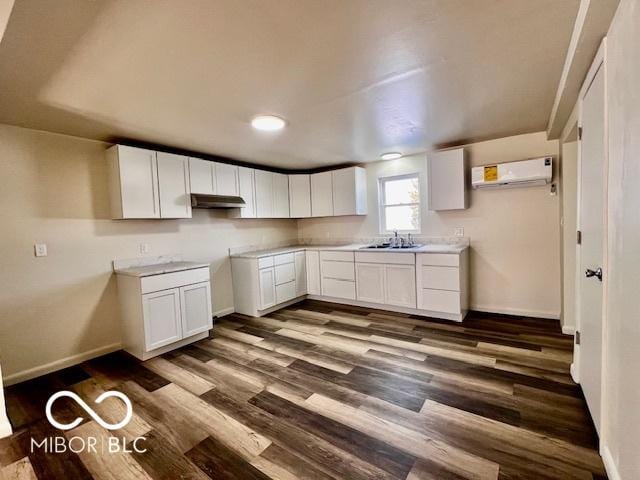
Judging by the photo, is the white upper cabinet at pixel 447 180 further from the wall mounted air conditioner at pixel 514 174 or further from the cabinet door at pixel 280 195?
the cabinet door at pixel 280 195

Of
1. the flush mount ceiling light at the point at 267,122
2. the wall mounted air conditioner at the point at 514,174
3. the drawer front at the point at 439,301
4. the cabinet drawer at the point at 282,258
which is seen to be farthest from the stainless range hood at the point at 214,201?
the wall mounted air conditioner at the point at 514,174

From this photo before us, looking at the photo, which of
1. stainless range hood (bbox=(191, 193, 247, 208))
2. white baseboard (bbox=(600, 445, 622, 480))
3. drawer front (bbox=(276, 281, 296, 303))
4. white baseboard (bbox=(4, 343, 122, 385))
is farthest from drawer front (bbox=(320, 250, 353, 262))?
white baseboard (bbox=(600, 445, 622, 480))

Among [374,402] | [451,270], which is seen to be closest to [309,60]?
[374,402]

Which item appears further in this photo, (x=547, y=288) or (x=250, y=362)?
(x=547, y=288)

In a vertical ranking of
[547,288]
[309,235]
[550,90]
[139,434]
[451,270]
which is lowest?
[139,434]

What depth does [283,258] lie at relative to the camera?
181 inches

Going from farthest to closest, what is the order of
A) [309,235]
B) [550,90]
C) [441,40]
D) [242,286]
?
[309,235], [242,286], [550,90], [441,40]

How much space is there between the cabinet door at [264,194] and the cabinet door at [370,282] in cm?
173

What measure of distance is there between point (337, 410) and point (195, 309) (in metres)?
2.14

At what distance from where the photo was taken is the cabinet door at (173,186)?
338cm

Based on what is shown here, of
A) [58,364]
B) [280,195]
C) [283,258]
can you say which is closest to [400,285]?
[283,258]

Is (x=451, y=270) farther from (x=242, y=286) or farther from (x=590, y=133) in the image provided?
(x=242, y=286)

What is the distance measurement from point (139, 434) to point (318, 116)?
285 cm

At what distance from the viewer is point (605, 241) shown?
4.96ft
